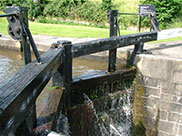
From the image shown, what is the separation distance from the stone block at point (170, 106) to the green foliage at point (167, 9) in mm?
12935

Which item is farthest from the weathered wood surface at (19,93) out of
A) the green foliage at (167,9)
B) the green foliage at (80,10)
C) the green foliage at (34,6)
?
the green foliage at (34,6)

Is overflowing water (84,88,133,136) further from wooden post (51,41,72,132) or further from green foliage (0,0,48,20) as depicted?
green foliage (0,0,48,20)

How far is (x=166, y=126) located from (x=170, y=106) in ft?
1.32

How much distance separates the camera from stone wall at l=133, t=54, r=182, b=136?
3.59 m

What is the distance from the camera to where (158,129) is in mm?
3879

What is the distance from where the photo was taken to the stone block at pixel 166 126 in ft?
12.3

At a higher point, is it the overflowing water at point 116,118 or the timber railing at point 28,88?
the timber railing at point 28,88

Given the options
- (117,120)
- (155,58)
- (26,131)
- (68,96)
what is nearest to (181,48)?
(155,58)

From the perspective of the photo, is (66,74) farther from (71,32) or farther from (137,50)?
(71,32)

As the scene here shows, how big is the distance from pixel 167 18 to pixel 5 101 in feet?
53.2

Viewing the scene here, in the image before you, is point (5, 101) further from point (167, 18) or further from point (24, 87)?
point (167, 18)

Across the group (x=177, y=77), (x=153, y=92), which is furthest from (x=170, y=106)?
(x=177, y=77)

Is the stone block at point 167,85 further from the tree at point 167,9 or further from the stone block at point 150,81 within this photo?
the tree at point 167,9

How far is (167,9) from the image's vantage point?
15391mm
